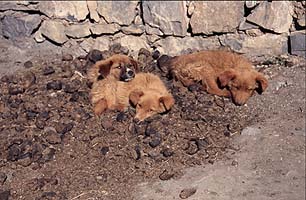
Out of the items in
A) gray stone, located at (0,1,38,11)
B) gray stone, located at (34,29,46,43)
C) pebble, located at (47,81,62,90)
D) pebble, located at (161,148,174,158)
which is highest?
gray stone, located at (0,1,38,11)

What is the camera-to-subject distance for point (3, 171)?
533cm

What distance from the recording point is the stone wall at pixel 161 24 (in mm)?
6703

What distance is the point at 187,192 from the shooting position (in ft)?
16.7

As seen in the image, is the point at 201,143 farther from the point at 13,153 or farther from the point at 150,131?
the point at 13,153

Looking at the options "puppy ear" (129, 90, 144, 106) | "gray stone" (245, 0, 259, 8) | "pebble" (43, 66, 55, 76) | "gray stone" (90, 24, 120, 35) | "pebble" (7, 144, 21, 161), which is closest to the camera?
"pebble" (7, 144, 21, 161)

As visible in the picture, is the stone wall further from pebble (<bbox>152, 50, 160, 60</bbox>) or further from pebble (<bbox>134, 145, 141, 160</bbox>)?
pebble (<bbox>134, 145, 141, 160</bbox>)

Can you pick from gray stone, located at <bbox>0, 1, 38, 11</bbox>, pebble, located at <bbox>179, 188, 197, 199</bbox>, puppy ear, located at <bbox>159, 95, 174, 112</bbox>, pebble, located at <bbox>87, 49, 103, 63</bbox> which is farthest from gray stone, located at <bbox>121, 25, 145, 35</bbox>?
pebble, located at <bbox>179, 188, 197, 199</bbox>

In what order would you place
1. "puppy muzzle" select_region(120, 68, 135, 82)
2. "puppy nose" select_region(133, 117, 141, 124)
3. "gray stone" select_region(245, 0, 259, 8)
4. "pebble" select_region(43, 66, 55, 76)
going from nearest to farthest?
"puppy nose" select_region(133, 117, 141, 124) → "puppy muzzle" select_region(120, 68, 135, 82) → "pebble" select_region(43, 66, 55, 76) → "gray stone" select_region(245, 0, 259, 8)

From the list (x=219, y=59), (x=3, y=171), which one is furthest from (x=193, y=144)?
(x=3, y=171)

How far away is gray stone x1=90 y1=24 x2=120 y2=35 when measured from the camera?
6871mm

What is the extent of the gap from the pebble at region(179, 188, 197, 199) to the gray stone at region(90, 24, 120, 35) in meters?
2.33

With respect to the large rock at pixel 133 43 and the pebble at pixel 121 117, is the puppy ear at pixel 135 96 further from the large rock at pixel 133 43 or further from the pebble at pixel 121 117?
the large rock at pixel 133 43

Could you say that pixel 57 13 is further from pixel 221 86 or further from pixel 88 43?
pixel 221 86

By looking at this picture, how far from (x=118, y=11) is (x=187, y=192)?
2396 mm
